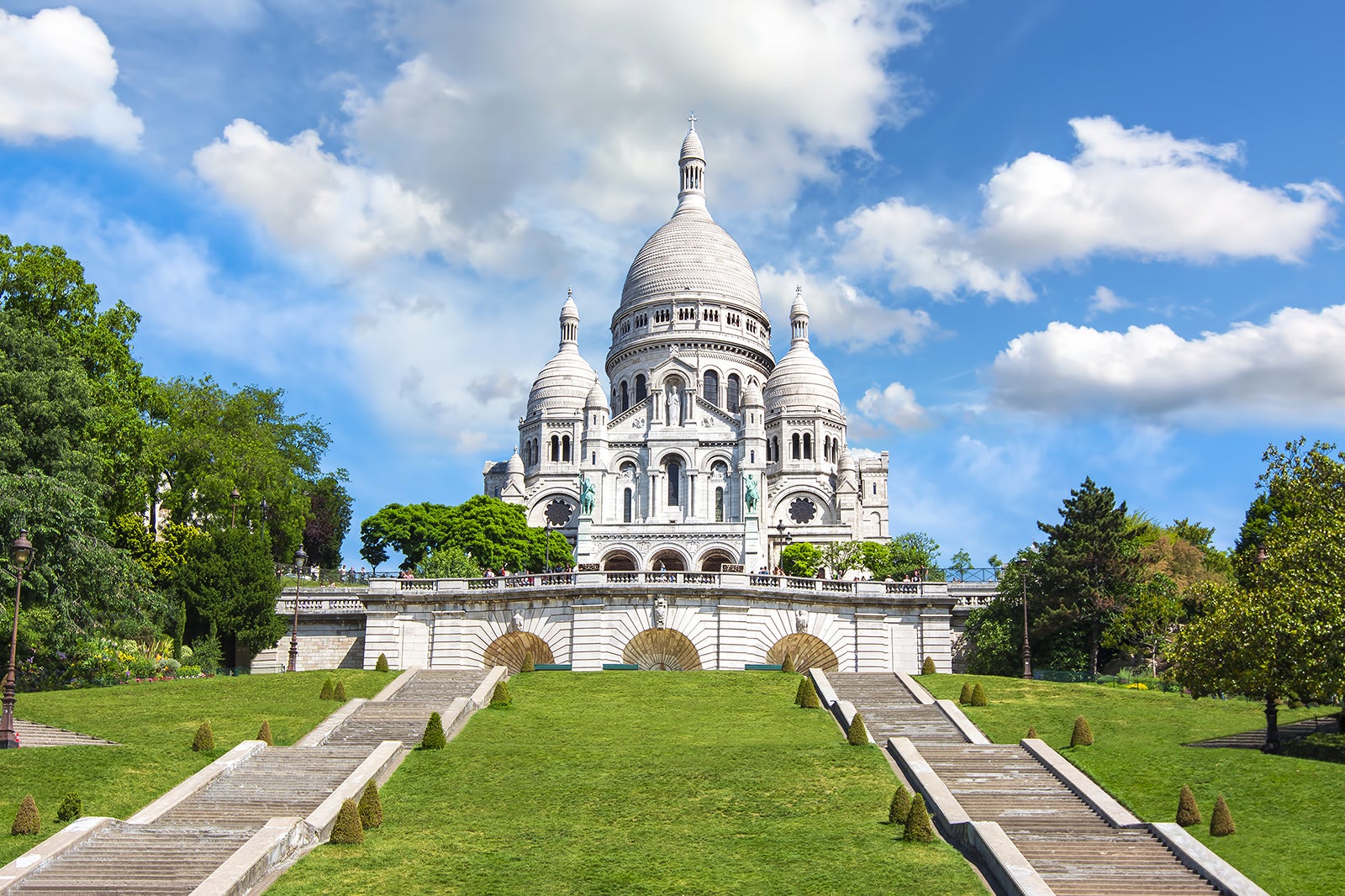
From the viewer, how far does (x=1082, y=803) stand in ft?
83.9

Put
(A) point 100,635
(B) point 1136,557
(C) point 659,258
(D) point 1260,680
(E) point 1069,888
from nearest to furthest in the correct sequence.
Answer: (E) point 1069,888 → (D) point 1260,680 → (A) point 100,635 → (B) point 1136,557 → (C) point 659,258

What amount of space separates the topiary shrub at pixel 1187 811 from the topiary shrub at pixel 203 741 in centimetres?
2043

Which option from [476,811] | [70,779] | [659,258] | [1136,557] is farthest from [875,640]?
[659,258]

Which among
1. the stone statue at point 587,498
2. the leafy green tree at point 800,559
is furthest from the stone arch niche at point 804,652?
the stone statue at point 587,498

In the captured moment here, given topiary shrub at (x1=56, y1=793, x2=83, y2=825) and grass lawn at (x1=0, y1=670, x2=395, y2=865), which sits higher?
grass lawn at (x1=0, y1=670, x2=395, y2=865)

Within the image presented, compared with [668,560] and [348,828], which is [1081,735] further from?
[668,560]

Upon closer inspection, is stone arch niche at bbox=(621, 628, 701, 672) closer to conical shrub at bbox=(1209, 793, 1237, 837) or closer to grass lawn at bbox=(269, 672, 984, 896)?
grass lawn at bbox=(269, 672, 984, 896)

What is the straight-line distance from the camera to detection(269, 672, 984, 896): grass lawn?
20969 millimetres

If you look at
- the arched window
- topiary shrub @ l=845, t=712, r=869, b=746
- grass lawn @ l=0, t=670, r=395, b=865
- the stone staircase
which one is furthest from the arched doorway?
topiary shrub @ l=845, t=712, r=869, b=746

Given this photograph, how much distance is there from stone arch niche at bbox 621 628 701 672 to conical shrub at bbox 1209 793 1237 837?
2401 centimetres

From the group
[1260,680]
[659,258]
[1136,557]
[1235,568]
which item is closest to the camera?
[1260,680]

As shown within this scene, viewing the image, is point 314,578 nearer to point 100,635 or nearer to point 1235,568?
point 100,635

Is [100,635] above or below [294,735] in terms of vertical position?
above

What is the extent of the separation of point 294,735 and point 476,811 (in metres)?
8.37
